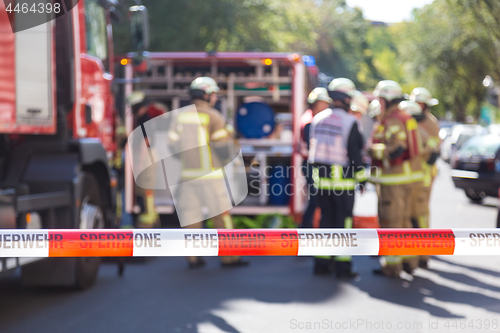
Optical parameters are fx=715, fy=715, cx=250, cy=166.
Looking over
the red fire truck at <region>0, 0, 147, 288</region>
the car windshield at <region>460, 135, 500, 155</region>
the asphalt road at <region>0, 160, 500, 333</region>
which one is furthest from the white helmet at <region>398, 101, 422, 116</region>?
the car windshield at <region>460, 135, 500, 155</region>

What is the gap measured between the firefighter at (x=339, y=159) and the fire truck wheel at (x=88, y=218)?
213 cm

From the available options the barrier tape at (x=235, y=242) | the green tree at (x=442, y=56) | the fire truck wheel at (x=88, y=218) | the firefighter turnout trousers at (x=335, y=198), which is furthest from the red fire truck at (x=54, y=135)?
the green tree at (x=442, y=56)

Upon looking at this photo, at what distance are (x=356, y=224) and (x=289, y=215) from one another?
1.10 m

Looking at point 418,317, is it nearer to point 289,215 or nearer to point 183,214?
point 183,214

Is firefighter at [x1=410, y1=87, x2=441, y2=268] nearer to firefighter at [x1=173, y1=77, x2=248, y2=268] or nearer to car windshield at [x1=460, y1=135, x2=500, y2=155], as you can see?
firefighter at [x1=173, y1=77, x2=248, y2=268]

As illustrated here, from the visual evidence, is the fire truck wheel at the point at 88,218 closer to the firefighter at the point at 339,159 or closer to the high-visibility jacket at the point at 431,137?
the firefighter at the point at 339,159

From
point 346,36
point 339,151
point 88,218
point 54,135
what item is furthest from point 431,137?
point 346,36

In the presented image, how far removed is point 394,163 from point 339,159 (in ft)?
1.92

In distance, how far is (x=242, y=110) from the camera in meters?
9.70

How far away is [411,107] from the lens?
752cm

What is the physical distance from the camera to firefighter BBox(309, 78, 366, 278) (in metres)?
6.90

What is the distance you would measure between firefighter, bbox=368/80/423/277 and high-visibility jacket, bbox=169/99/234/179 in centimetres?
157

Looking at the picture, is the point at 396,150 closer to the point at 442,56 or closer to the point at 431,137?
the point at 431,137

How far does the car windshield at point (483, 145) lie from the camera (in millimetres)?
13081
